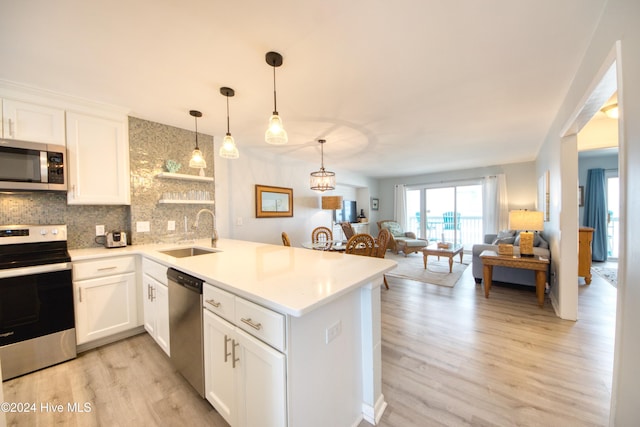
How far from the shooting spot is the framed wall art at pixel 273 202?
417 centimetres

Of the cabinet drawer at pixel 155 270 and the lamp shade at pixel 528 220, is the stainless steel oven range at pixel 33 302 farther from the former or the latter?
the lamp shade at pixel 528 220

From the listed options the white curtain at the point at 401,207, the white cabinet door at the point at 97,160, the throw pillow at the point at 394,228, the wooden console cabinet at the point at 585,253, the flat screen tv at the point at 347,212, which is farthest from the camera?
the white curtain at the point at 401,207

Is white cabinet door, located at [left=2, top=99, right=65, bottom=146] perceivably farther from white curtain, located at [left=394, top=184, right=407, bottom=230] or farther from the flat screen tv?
white curtain, located at [left=394, top=184, right=407, bottom=230]

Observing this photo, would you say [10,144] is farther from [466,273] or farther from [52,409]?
[466,273]

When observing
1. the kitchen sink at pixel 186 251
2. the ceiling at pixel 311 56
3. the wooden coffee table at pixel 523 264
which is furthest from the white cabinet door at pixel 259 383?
the wooden coffee table at pixel 523 264

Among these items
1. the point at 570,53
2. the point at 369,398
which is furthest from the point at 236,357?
the point at 570,53

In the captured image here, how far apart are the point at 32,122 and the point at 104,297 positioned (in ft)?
5.64

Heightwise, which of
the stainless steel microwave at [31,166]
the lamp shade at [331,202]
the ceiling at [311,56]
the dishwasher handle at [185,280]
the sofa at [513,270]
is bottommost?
the sofa at [513,270]

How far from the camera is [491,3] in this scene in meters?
1.31

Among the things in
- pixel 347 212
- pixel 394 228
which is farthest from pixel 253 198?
pixel 394 228

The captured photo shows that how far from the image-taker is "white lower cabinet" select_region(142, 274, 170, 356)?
191 cm

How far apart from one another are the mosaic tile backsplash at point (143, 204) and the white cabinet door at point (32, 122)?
21.1 inches

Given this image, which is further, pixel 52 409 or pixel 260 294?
pixel 52 409

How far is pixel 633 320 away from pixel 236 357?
6.15 feet
